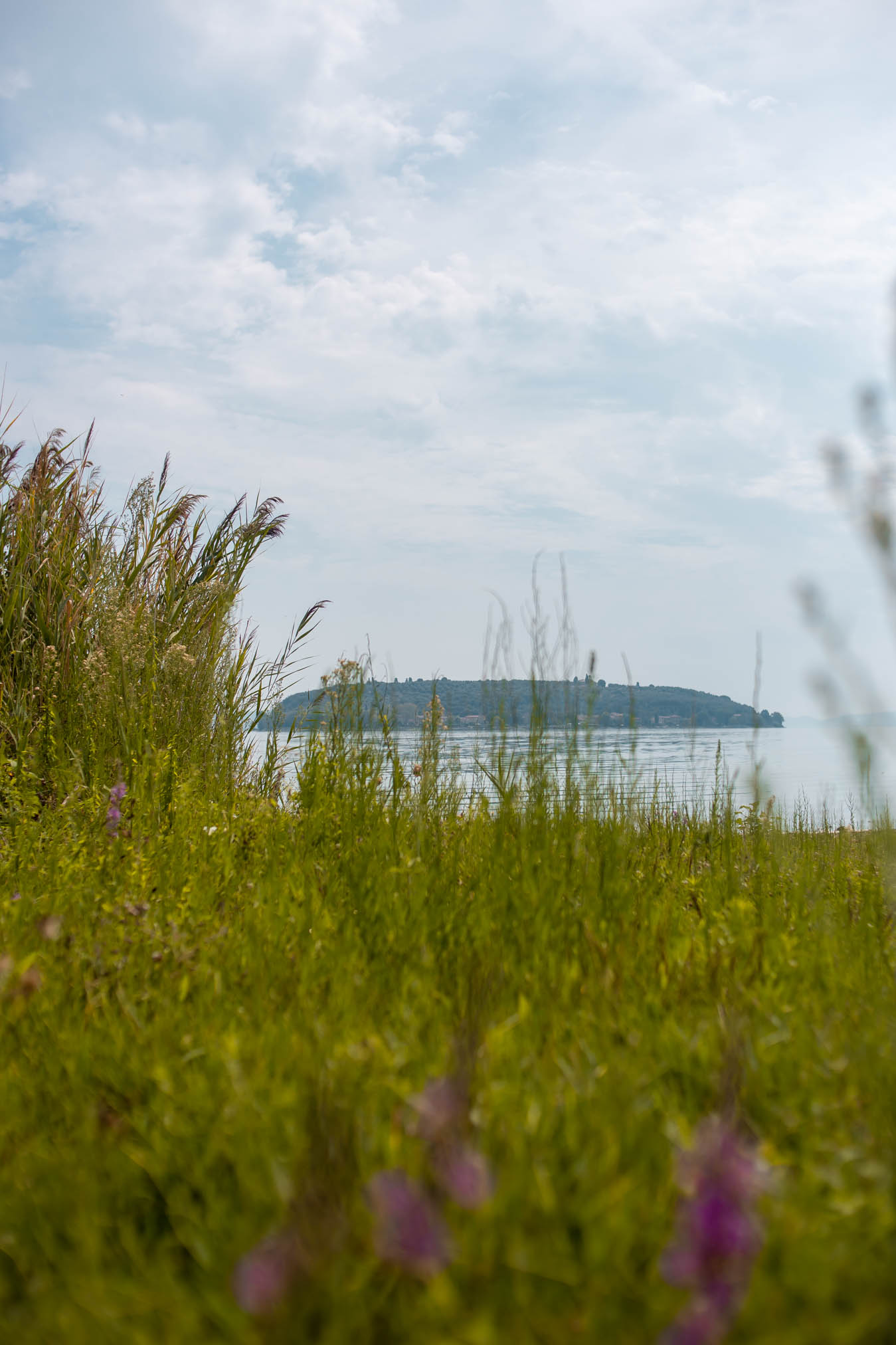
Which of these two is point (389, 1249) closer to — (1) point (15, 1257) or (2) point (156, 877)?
(1) point (15, 1257)

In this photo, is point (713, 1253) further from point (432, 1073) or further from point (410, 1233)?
point (432, 1073)

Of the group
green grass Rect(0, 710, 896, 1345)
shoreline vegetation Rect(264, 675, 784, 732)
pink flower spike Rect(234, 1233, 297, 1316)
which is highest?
shoreline vegetation Rect(264, 675, 784, 732)

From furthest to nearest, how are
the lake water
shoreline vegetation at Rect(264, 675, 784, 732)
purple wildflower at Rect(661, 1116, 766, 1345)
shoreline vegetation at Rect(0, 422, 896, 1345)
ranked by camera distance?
shoreline vegetation at Rect(264, 675, 784, 732)
the lake water
shoreline vegetation at Rect(0, 422, 896, 1345)
purple wildflower at Rect(661, 1116, 766, 1345)

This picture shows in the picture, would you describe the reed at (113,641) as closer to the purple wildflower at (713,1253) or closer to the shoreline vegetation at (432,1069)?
the shoreline vegetation at (432,1069)

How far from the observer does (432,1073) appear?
1457mm

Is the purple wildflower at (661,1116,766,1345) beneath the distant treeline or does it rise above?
beneath

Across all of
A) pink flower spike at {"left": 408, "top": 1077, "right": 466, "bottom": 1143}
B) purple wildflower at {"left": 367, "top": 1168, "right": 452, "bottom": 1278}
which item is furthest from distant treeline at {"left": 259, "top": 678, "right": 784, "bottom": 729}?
purple wildflower at {"left": 367, "top": 1168, "right": 452, "bottom": 1278}

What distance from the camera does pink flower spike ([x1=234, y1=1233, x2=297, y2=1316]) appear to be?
2.98ft

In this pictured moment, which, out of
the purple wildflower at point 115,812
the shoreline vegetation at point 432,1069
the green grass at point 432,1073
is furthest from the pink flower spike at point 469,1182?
the purple wildflower at point 115,812

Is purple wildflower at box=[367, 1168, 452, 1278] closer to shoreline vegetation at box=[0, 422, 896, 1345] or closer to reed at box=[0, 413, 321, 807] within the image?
shoreline vegetation at box=[0, 422, 896, 1345]

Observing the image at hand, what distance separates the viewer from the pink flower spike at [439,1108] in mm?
1062

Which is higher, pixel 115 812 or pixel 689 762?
pixel 689 762

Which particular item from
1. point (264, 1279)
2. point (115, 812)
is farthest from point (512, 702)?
point (264, 1279)

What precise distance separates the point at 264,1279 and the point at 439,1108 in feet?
0.84
